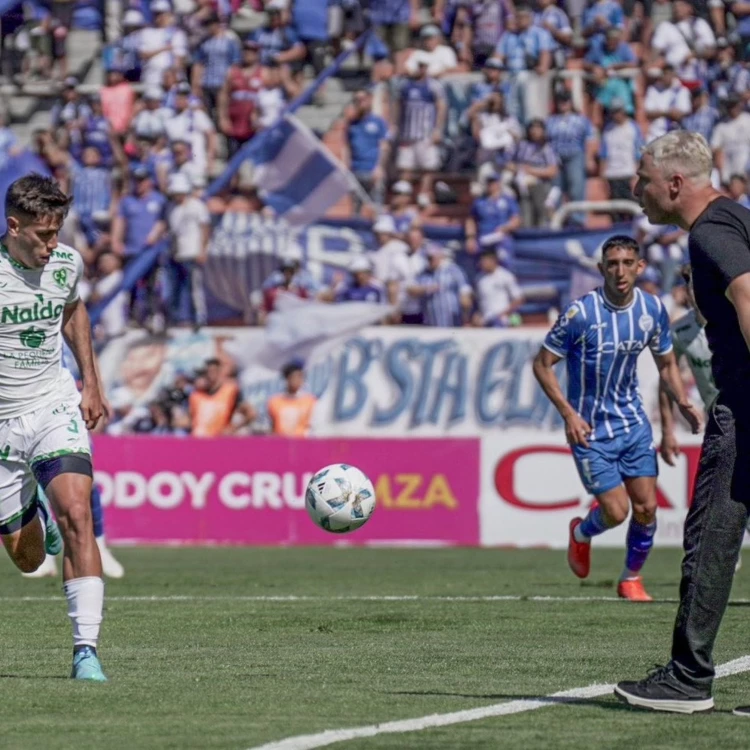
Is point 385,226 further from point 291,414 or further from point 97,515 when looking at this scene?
point 97,515

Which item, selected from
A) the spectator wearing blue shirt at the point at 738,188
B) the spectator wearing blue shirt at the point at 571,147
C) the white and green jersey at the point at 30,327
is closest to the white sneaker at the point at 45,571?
the white and green jersey at the point at 30,327

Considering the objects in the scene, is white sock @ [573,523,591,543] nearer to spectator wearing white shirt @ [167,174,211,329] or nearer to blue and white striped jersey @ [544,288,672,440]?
blue and white striped jersey @ [544,288,672,440]

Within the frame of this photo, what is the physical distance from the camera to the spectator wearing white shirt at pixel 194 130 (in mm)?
25609

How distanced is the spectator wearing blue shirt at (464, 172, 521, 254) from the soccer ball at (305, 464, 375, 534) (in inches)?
512

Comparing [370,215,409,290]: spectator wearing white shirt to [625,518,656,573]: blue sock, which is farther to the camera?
[370,215,409,290]: spectator wearing white shirt

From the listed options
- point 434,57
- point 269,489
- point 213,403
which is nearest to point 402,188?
point 434,57

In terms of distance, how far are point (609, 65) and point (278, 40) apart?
508cm

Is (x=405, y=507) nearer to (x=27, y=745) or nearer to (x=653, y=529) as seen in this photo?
(x=653, y=529)

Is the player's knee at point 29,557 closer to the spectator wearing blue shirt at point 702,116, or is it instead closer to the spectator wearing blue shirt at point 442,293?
the spectator wearing blue shirt at point 442,293

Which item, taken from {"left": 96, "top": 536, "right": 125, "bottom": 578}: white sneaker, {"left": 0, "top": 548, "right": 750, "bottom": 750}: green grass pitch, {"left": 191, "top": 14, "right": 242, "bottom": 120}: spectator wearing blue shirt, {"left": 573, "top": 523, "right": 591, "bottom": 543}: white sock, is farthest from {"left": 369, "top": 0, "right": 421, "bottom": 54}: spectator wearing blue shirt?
{"left": 573, "top": 523, "right": 591, "bottom": 543}: white sock

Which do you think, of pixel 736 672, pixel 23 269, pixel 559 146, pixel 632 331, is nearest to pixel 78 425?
pixel 23 269

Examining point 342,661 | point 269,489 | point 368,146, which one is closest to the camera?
point 342,661

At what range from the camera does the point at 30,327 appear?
7871mm

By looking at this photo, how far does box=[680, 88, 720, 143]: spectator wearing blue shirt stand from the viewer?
77.2ft
